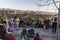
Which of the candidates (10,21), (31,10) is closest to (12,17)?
(10,21)

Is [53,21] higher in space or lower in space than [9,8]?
lower

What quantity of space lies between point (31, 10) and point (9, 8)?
3.45 ft

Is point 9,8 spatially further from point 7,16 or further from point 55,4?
point 55,4

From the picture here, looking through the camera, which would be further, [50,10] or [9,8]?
[9,8]

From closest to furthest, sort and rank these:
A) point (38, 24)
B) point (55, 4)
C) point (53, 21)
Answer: point (55, 4), point (53, 21), point (38, 24)

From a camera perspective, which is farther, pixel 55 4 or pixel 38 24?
pixel 38 24

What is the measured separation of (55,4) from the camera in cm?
834

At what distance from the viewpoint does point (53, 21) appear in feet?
29.6

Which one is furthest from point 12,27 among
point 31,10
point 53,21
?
point 53,21

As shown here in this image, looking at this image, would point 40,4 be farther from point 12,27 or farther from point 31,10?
point 12,27

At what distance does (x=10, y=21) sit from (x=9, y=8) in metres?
0.63

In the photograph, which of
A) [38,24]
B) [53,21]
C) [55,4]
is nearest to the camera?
[55,4]

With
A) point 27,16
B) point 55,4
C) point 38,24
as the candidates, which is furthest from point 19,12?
point 55,4

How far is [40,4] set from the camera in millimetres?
8500
